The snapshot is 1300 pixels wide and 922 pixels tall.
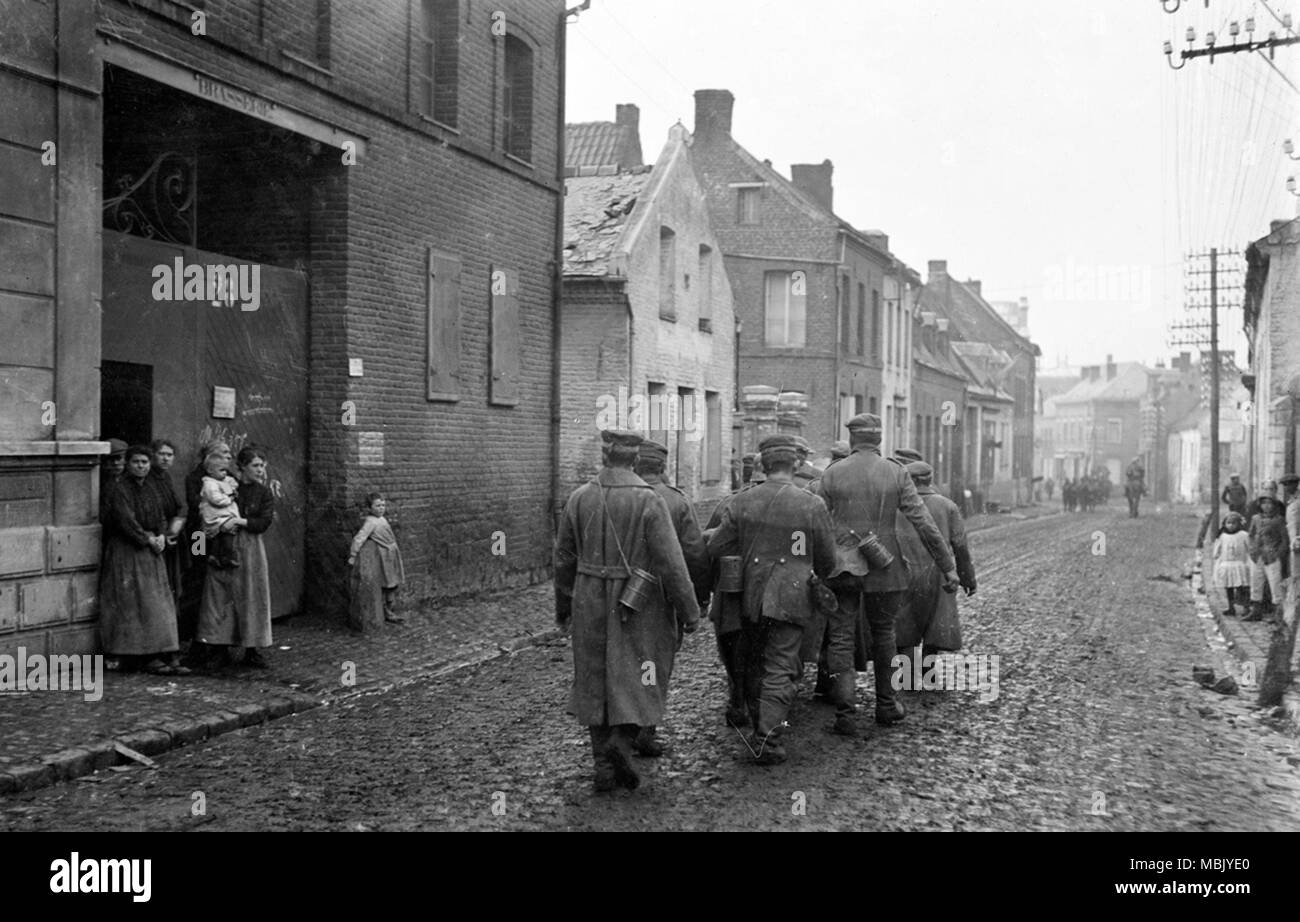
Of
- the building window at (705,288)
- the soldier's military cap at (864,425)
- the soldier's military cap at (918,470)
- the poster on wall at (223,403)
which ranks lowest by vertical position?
the soldier's military cap at (918,470)

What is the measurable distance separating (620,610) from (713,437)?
57.8ft

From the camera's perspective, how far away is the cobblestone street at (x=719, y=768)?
572 centimetres

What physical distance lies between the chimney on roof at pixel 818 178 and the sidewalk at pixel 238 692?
25.6m

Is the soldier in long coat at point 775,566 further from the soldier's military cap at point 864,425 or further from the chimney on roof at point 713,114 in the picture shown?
the chimney on roof at point 713,114

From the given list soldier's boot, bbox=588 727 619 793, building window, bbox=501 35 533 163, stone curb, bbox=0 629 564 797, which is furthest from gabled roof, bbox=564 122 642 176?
soldier's boot, bbox=588 727 619 793

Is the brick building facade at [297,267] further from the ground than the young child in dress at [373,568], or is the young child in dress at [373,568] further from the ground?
the brick building facade at [297,267]

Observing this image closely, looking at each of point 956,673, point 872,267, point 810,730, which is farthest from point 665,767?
point 872,267

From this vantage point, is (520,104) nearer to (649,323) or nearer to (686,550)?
(649,323)

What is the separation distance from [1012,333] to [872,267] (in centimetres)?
2587

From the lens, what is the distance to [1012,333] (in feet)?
193

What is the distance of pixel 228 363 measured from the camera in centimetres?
1088

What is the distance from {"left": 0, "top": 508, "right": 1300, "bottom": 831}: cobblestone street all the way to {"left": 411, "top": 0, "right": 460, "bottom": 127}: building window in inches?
257

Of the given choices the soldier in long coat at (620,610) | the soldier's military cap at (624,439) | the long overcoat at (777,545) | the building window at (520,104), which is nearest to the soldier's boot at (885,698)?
the long overcoat at (777,545)
